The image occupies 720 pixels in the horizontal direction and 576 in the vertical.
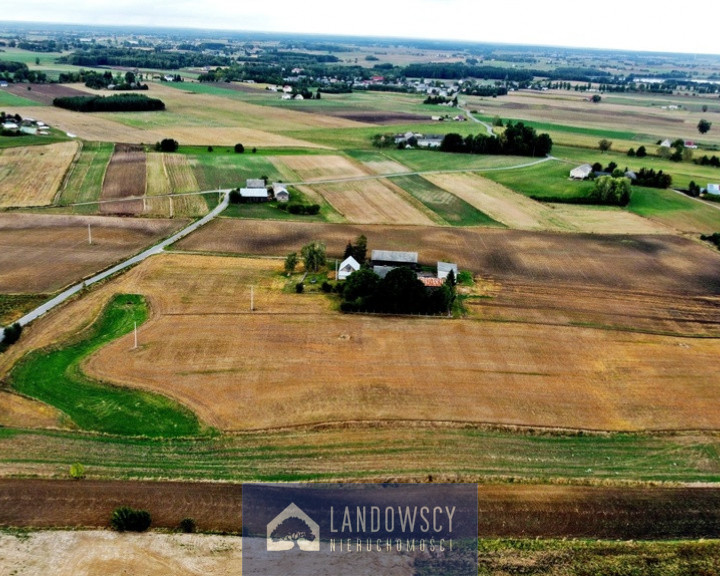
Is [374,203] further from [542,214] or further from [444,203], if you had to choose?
[542,214]

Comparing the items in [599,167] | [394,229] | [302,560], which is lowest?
[302,560]

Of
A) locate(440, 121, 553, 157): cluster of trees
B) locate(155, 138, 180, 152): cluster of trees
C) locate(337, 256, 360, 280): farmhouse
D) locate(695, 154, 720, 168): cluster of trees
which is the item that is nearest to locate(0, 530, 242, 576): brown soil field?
locate(337, 256, 360, 280): farmhouse

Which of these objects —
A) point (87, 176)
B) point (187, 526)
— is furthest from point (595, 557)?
point (87, 176)

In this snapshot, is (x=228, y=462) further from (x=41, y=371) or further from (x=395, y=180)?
(x=395, y=180)

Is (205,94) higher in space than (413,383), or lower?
higher

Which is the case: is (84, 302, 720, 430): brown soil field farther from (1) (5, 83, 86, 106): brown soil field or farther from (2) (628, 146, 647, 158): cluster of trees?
(1) (5, 83, 86, 106): brown soil field

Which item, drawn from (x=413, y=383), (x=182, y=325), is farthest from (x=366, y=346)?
(x=182, y=325)
